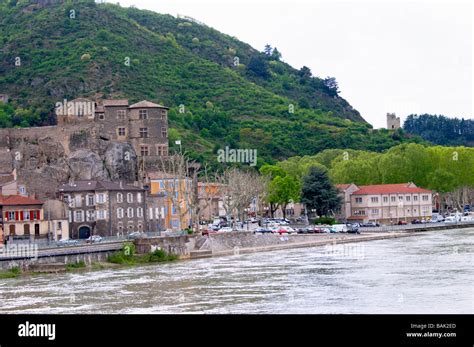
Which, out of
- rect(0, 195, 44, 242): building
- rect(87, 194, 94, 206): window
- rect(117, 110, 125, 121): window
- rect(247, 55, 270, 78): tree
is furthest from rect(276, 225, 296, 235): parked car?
rect(247, 55, 270, 78): tree

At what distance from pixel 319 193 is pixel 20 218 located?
40281 millimetres

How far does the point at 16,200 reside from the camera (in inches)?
2672

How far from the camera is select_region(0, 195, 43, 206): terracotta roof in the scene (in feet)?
220

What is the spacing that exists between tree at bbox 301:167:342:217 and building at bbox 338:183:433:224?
8.85 m

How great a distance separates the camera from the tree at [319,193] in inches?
3856

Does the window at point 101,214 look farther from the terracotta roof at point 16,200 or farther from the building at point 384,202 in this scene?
the building at point 384,202

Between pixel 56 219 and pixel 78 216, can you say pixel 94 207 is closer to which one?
pixel 78 216

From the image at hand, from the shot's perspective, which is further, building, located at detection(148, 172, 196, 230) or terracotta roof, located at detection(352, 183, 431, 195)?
terracotta roof, located at detection(352, 183, 431, 195)

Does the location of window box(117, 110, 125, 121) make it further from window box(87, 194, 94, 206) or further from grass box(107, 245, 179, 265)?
grass box(107, 245, 179, 265)

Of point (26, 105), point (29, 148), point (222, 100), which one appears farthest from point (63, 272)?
point (222, 100)

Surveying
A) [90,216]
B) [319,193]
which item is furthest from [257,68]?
[90,216]

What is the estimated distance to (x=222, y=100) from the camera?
16012 centimetres
